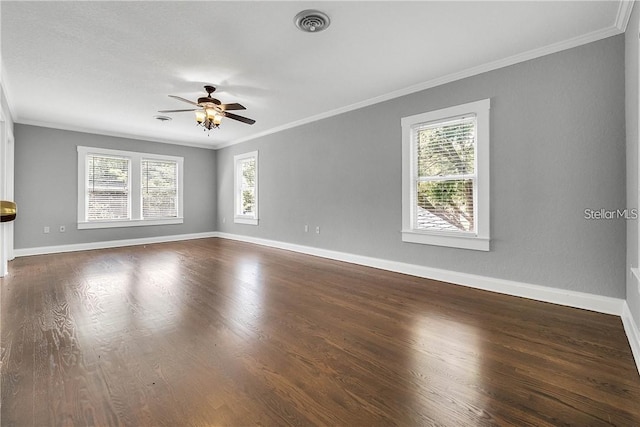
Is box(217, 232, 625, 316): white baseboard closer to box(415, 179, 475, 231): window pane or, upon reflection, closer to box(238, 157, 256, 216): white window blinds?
box(415, 179, 475, 231): window pane

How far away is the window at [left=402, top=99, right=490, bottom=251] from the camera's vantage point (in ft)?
11.3

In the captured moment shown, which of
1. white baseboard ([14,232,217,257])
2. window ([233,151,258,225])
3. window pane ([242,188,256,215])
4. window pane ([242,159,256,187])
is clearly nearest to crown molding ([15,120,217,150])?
window ([233,151,258,225])

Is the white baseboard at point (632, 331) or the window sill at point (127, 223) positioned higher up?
the window sill at point (127, 223)

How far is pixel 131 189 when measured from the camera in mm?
6883

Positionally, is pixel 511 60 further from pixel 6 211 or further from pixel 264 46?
pixel 6 211

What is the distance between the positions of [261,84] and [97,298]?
316 cm

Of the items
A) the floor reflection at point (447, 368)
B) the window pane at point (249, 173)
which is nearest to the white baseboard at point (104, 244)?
the window pane at point (249, 173)

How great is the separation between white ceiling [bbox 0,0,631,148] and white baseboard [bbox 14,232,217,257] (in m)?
2.81

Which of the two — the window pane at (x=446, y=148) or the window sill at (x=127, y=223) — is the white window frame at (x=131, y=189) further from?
the window pane at (x=446, y=148)

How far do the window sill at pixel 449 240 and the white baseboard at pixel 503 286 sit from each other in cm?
34

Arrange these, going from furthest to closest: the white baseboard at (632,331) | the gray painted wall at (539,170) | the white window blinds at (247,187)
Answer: the white window blinds at (247,187)
the gray painted wall at (539,170)
the white baseboard at (632,331)

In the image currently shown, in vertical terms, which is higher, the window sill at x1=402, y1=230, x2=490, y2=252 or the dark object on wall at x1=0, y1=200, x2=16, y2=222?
the dark object on wall at x1=0, y1=200, x2=16, y2=222

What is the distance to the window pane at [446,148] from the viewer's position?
11.8 ft

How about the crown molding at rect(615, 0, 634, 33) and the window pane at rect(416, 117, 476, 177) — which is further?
the window pane at rect(416, 117, 476, 177)
